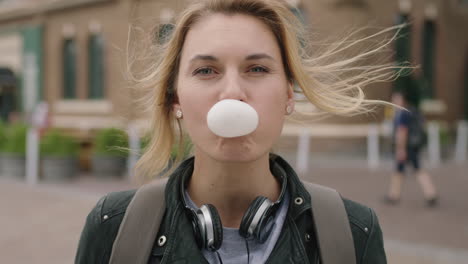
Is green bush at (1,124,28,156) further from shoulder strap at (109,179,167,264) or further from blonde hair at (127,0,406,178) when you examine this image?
shoulder strap at (109,179,167,264)

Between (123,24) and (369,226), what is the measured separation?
18.3m

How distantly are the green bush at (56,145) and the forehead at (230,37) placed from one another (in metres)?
8.84

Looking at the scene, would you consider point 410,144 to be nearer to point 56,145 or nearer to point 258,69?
point 258,69

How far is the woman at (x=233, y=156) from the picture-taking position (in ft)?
4.42

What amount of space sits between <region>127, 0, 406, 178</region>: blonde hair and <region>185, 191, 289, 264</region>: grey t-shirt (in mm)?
467

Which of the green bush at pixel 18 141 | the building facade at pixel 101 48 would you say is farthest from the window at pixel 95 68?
the green bush at pixel 18 141

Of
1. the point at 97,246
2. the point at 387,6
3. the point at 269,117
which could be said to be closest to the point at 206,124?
the point at 269,117

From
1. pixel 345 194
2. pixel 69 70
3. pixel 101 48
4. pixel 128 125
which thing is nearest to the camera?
pixel 128 125

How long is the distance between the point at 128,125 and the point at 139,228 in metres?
1.90

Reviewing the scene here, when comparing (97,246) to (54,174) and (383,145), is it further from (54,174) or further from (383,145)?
(383,145)

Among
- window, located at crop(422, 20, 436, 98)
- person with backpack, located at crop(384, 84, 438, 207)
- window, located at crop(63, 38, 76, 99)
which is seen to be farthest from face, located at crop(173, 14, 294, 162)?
window, located at crop(63, 38, 76, 99)

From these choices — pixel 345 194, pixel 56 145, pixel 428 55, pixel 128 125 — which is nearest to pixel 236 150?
pixel 128 125

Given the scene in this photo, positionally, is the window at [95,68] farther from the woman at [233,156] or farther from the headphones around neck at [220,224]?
the headphones around neck at [220,224]

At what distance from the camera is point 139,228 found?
140cm
